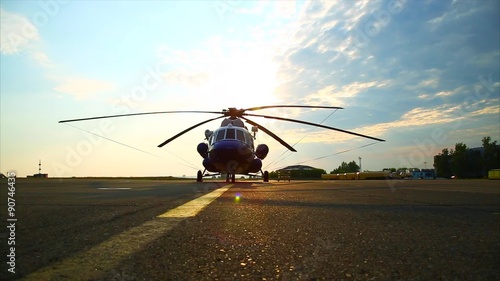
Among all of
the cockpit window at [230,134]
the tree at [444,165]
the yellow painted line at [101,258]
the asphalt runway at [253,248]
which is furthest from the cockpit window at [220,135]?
the tree at [444,165]

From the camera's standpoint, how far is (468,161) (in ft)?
342

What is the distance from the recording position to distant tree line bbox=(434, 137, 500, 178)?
322ft

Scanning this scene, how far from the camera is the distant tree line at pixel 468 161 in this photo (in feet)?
322

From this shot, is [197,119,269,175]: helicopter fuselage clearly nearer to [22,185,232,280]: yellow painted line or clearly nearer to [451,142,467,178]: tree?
[22,185,232,280]: yellow painted line

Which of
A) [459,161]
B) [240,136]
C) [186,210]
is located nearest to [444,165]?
[459,161]

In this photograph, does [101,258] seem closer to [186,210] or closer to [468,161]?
[186,210]

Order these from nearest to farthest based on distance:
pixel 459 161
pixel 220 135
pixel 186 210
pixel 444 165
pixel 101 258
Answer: pixel 101 258 → pixel 186 210 → pixel 220 135 → pixel 459 161 → pixel 444 165

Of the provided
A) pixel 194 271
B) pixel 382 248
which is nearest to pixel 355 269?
pixel 382 248

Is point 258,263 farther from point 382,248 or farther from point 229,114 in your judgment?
point 229,114

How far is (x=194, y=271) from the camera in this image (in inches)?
64.1

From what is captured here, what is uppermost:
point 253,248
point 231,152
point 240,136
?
point 240,136

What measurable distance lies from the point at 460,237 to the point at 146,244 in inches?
84.9

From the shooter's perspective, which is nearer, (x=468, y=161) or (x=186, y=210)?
(x=186, y=210)

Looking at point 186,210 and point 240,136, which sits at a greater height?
point 240,136
